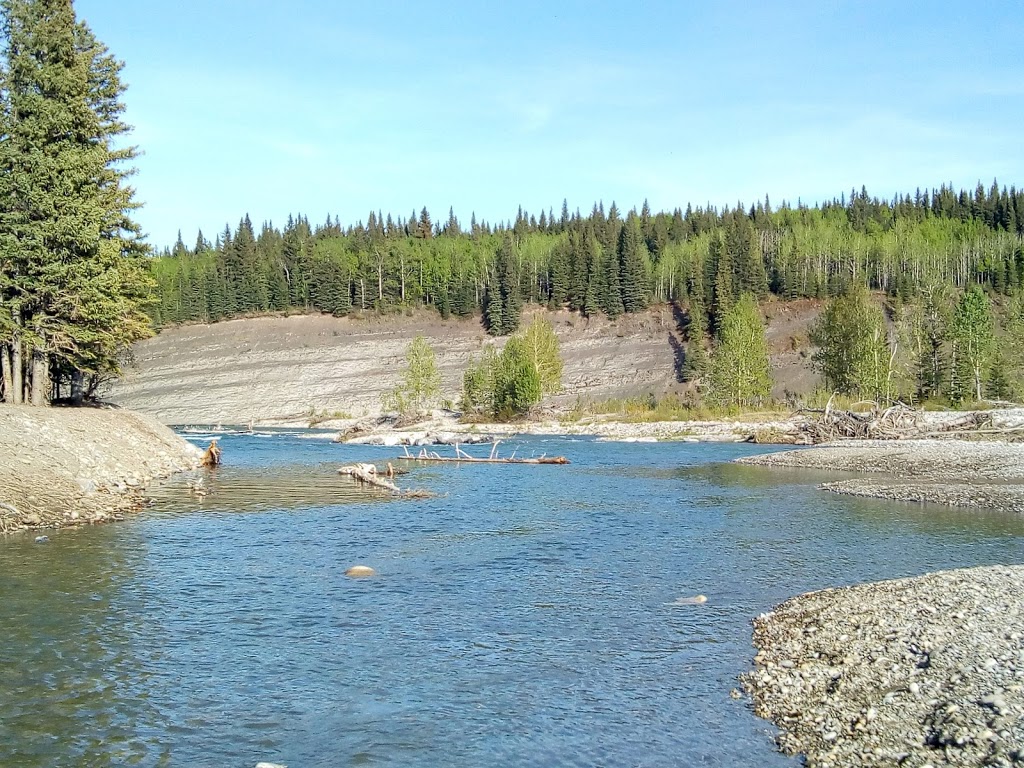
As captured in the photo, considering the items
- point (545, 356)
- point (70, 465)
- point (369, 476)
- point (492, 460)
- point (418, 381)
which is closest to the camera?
point (70, 465)

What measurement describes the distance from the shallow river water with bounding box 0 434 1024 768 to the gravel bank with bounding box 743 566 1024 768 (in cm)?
58

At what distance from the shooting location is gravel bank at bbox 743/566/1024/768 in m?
8.75

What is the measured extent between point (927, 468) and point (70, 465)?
1428 inches

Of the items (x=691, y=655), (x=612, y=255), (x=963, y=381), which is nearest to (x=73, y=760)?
(x=691, y=655)

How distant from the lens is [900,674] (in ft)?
35.7

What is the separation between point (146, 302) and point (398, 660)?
34.1m

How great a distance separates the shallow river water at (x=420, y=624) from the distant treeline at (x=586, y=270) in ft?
360

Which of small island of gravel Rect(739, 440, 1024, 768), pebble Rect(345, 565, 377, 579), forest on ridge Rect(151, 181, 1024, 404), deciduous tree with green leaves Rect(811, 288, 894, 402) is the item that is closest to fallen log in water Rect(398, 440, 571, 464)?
pebble Rect(345, 565, 377, 579)

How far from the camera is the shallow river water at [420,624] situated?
32.6 feet

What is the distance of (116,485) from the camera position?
29.9 m

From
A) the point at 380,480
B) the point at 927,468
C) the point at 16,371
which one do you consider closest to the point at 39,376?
the point at 16,371

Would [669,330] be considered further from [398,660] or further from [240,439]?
[398,660]

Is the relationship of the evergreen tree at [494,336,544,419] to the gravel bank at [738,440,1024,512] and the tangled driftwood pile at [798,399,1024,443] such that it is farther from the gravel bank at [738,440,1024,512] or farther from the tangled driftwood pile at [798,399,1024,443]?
the gravel bank at [738,440,1024,512]

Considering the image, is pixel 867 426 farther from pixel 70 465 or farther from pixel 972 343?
pixel 70 465
